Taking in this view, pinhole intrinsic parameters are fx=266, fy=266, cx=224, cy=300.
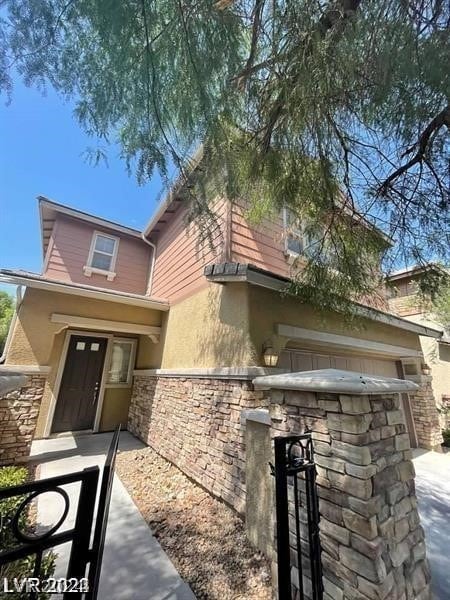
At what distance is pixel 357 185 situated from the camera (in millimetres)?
3529

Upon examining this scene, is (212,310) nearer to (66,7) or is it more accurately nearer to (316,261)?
(316,261)

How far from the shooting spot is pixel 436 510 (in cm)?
387

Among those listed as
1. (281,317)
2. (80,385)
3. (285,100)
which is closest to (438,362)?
(281,317)

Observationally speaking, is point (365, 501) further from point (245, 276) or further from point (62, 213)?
point (62, 213)

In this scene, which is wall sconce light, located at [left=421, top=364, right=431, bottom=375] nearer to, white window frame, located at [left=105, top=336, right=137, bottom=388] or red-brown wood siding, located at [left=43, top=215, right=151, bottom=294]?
white window frame, located at [left=105, top=336, right=137, bottom=388]

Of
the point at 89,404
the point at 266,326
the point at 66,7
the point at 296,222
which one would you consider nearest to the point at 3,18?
the point at 66,7

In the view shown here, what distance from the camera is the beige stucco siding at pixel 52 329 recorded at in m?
5.32

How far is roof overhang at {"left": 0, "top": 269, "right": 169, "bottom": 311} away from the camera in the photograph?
5.20 m

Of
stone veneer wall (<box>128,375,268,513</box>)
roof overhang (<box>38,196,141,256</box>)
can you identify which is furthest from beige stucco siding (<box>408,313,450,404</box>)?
roof overhang (<box>38,196,141,256</box>)

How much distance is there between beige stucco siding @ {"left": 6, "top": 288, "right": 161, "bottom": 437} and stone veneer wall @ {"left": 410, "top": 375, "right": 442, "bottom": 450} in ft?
23.3

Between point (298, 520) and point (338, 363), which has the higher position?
point (338, 363)

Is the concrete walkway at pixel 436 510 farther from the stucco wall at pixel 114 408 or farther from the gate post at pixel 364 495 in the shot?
the stucco wall at pixel 114 408

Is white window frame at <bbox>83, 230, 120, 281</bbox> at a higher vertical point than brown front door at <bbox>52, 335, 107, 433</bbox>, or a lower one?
higher

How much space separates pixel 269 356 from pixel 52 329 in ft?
15.3
